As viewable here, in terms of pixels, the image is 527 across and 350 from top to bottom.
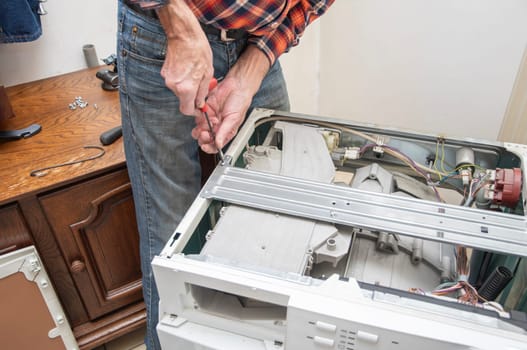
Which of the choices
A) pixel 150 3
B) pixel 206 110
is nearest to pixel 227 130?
pixel 206 110

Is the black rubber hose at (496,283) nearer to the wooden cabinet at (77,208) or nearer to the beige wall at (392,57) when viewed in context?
the wooden cabinet at (77,208)

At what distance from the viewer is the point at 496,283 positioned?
2.35 ft

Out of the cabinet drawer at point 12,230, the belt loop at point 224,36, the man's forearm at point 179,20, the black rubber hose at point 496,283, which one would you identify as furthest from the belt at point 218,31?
the black rubber hose at point 496,283

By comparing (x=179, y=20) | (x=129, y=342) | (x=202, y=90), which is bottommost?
(x=129, y=342)

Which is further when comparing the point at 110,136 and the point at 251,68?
the point at 110,136

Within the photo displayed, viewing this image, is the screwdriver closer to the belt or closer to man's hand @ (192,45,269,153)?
man's hand @ (192,45,269,153)

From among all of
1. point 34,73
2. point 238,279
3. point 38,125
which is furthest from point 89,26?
point 238,279

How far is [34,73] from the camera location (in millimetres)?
1468

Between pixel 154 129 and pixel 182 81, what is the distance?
0.24 metres

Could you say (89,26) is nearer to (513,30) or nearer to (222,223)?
(222,223)

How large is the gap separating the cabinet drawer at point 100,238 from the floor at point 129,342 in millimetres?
200

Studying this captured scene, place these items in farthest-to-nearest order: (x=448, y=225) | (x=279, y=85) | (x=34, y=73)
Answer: (x=34, y=73), (x=279, y=85), (x=448, y=225)

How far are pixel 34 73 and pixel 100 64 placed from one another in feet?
0.70

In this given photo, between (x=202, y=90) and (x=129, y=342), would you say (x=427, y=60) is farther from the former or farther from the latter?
(x=129, y=342)
